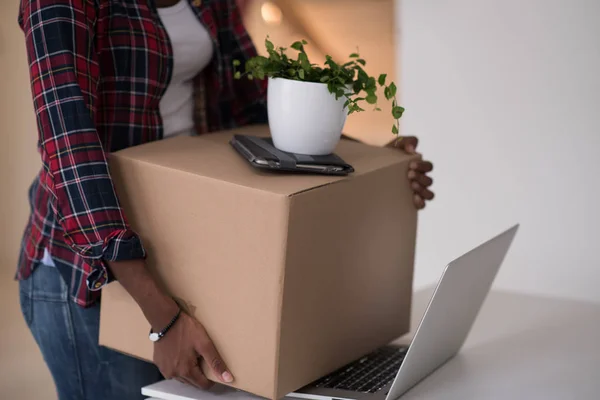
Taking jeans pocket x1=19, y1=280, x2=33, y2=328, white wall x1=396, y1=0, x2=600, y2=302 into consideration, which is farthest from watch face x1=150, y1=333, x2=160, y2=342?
white wall x1=396, y1=0, x2=600, y2=302

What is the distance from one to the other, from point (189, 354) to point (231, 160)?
0.92ft

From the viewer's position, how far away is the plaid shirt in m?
1.01

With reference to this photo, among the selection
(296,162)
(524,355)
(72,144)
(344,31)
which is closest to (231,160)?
(296,162)

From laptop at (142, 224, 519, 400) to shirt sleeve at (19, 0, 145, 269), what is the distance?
0.24 m

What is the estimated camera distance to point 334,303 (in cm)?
104

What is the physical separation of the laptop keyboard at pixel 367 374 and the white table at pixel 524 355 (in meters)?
0.05

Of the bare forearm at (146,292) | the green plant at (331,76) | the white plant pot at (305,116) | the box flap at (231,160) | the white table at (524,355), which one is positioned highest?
the green plant at (331,76)

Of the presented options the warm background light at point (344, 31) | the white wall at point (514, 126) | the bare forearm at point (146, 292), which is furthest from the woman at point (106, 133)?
the warm background light at point (344, 31)

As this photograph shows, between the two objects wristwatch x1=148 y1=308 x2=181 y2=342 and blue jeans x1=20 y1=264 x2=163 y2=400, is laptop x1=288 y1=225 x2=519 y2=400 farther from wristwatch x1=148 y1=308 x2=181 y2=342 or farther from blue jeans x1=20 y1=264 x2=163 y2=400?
blue jeans x1=20 y1=264 x2=163 y2=400

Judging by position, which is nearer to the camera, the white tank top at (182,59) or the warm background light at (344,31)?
the white tank top at (182,59)

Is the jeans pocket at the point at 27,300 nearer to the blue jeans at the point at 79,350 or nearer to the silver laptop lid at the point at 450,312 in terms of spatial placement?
the blue jeans at the point at 79,350

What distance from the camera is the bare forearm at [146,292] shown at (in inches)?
39.6

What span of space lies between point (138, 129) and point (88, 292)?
0.27 meters

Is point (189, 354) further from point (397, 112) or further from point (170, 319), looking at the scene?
point (397, 112)
